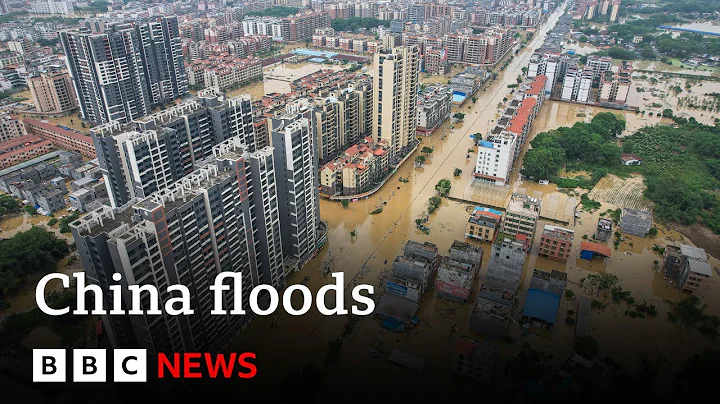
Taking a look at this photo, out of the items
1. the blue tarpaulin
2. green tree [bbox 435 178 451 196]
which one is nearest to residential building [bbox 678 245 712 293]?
the blue tarpaulin

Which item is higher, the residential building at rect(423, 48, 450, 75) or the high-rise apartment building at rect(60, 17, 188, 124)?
the high-rise apartment building at rect(60, 17, 188, 124)

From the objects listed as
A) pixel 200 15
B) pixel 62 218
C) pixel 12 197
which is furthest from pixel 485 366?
pixel 200 15

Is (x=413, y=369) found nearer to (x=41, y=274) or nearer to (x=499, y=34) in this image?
(x=41, y=274)

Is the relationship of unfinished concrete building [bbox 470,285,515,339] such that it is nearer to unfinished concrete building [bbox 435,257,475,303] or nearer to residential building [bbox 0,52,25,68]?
unfinished concrete building [bbox 435,257,475,303]

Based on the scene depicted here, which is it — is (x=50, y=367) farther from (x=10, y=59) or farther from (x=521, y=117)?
(x=10, y=59)

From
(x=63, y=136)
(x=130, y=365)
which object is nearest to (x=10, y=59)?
(x=63, y=136)

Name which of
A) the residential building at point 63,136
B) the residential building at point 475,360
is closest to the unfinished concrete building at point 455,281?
the residential building at point 475,360

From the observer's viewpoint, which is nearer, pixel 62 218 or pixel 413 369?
pixel 413 369
